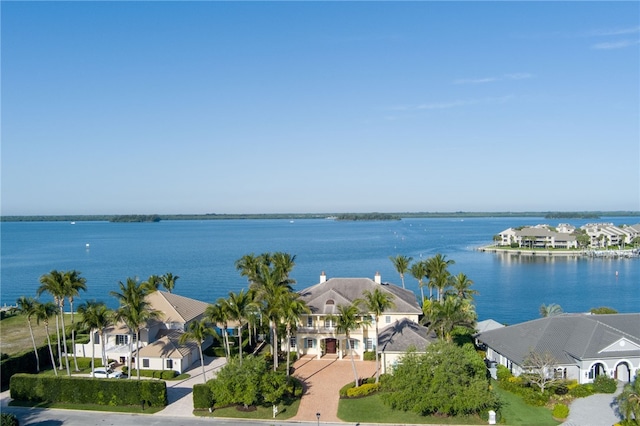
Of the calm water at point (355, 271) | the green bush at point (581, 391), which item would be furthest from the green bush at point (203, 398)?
the calm water at point (355, 271)

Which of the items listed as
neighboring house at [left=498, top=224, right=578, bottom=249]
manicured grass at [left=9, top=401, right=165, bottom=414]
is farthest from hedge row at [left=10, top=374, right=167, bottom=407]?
neighboring house at [left=498, top=224, right=578, bottom=249]

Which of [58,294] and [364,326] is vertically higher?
[58,294]

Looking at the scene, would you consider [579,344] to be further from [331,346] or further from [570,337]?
[331,346]

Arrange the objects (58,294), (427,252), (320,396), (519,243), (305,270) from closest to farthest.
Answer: (320,396)
(58,294)
(305,270)
(427,252)
(519,243)

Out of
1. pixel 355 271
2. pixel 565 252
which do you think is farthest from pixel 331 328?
pixel 565 252

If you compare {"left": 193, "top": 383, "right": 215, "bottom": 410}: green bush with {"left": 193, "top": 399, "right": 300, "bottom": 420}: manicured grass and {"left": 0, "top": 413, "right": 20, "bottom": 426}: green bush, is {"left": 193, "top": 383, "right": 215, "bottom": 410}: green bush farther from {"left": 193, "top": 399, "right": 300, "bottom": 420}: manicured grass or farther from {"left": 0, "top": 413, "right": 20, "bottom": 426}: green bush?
{"left": 0, "top": 413, "right": 20, "bottom": 426}: green bush

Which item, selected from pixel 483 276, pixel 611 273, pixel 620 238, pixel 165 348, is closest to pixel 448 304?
pixel 165 348

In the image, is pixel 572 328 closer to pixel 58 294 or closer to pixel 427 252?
pixel 58 294

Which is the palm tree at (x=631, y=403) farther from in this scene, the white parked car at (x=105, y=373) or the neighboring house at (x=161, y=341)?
the white parked car at (x=105, y=373)
